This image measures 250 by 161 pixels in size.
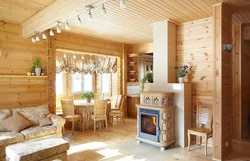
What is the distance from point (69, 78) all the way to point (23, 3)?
16.1 feet

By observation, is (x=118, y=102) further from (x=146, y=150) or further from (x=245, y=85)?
(x=245, y=85)

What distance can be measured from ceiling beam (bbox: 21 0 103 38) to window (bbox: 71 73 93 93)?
13.6ft

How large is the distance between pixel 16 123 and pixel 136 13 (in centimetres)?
340

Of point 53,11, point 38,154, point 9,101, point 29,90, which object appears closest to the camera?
point 38,154

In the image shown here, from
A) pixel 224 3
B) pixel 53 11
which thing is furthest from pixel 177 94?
pixel 53 11

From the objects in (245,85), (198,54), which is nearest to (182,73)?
(198,54)

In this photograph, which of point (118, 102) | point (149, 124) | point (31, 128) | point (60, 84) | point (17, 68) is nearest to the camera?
point (31, 128)

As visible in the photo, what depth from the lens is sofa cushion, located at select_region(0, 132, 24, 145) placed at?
10.7ft

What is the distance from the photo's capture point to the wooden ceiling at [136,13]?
11.0 feet

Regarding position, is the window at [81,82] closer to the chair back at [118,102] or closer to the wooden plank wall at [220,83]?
the chair back at [118,102]

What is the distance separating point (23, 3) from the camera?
10.9 feet

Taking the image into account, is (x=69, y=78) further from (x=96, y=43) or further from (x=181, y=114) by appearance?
(x=181, y=114)

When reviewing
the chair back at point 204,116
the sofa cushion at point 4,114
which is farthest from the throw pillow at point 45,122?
the chair back at point 204,116

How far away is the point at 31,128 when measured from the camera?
12.6ft
